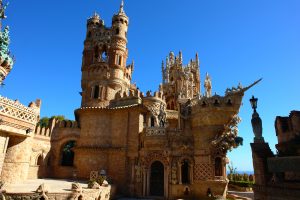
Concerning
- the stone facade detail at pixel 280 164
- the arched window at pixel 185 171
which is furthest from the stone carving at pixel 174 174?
the stone facade detail at pixel 280 164

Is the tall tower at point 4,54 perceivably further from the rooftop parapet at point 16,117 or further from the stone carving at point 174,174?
the stone carving at point 174,174

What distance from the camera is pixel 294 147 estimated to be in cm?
771

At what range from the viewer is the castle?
65.5ft

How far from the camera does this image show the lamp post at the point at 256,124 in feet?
30.4

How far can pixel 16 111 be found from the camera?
1326 centimetres

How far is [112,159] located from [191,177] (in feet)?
27.5

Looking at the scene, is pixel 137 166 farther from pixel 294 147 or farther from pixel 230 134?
pixel 294 147

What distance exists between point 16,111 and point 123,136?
12610 millimetres

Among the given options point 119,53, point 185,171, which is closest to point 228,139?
point 185,171

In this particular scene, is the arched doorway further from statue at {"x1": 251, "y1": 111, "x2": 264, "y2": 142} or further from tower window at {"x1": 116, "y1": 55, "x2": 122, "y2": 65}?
statue at {"x1": 251, "y1": 111, "x2": 264, "y2": 142}

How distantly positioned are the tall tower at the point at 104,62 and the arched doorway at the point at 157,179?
364 inches

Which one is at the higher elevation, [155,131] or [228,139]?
[155,131]

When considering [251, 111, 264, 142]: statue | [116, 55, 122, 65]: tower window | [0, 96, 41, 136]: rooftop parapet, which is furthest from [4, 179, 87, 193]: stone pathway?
[116, 55, 122, 65]: tower window

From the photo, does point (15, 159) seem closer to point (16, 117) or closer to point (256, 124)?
point (16, 117)
